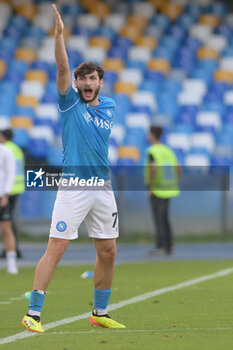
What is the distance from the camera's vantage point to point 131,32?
29109 mm

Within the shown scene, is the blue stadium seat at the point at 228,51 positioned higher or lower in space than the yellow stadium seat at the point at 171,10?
lower

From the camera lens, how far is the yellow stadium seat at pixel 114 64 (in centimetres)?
2759

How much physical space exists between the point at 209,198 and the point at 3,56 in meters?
8.12

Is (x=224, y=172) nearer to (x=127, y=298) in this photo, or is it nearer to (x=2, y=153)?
(x=2, y=153)

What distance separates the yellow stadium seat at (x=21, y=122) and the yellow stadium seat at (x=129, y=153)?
2.38 m

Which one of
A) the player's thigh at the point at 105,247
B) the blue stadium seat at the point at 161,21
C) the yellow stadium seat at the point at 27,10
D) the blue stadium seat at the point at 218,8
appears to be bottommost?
the player's thigh at the point at 105,247

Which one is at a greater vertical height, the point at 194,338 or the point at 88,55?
the point at 88,55

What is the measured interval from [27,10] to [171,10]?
4.69m

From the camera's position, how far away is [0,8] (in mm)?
28500

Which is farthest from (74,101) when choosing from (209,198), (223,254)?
(209,198)

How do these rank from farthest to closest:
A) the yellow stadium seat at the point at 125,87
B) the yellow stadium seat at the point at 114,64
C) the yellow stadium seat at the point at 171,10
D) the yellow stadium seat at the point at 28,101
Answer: the yellow stadium seat at the point at 171,10, the yellow stadium seat at the point at 114,64, the yellow stadium seat at the point at 125,87, the yellow stadium seat at the point at 28,101

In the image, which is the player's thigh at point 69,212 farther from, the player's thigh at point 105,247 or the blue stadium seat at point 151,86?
the blue stadium seat at point 151,86

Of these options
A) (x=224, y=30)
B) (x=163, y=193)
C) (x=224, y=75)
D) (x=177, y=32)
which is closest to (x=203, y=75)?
(x=224, y=75)

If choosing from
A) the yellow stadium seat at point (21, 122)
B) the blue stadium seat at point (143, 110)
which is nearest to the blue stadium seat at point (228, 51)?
the blue stadium seat at point (143, 110)
